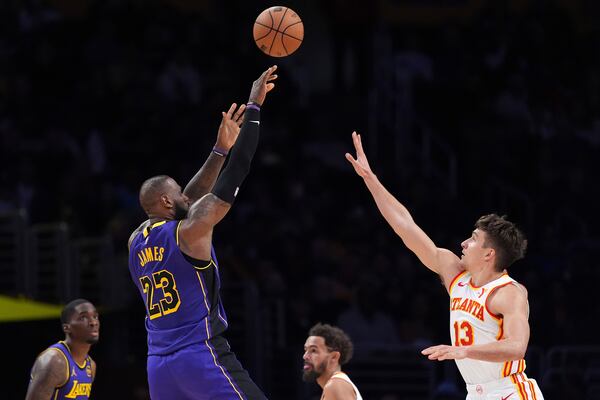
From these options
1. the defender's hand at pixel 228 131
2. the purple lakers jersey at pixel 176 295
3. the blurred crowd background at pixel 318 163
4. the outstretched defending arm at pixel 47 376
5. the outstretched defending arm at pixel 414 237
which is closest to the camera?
the purple lakers jersey at pixel 176 295

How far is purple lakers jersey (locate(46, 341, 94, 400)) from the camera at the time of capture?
7.79 metres

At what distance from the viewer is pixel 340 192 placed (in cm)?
1436

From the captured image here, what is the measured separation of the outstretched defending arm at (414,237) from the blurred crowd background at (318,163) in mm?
4020

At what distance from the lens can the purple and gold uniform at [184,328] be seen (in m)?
6.00

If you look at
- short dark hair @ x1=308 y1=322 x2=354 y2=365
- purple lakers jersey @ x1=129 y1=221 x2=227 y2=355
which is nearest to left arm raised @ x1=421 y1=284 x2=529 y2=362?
purple lakers jersey @ x1=129 y1=221 x2=227 y2=355

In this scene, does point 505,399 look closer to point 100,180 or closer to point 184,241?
point 184,241

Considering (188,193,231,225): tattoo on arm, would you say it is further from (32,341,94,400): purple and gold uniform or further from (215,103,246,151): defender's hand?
(32,341,94,400): purple and gold uniform

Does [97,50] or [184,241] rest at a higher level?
[97,50]

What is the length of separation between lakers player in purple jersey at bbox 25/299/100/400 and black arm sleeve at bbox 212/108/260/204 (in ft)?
8.04

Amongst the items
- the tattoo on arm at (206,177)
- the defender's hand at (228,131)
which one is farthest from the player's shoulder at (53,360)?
the defender's hand at (228,131)

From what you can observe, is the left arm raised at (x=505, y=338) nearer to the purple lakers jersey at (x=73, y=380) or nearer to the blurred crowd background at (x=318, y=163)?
the purple lakers jersey at (x=73, y=380)

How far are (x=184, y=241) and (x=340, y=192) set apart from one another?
837 cm

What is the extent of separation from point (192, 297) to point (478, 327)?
62.7 inches

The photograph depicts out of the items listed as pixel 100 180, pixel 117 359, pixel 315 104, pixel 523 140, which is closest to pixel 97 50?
pixel 100 180
